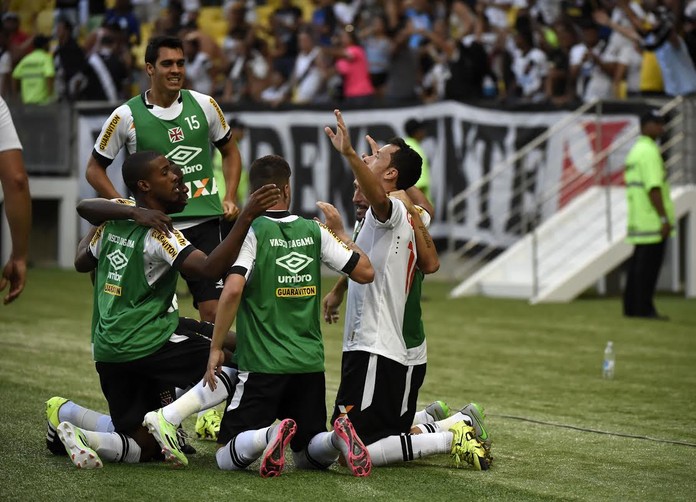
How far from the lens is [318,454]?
6426mm

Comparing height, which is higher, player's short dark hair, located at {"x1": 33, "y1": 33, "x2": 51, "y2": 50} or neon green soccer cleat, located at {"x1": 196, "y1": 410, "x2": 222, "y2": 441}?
player's short dark hair, located at {"x1": 33, "y1": 33, "x2": 51, "y2": 50}

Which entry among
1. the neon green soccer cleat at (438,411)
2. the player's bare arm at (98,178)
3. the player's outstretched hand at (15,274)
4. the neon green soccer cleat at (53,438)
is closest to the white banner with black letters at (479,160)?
the player's bare arm at (98,178)

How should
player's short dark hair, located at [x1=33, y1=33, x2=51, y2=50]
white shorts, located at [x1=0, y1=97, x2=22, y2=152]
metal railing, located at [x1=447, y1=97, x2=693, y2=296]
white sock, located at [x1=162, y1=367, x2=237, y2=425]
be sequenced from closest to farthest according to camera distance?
1. white shorts, located at [x1=0, y1=97, x2=22, y2=152]
2. white sock, located at [x1=162, y1=367, x2=237, y2=425]
3. metal railing, located at [x1=447, y1=97, x2=693, y2=296]
4. player's short dark hair, located at [x1=33, y1=33, x2=51, y2=50]

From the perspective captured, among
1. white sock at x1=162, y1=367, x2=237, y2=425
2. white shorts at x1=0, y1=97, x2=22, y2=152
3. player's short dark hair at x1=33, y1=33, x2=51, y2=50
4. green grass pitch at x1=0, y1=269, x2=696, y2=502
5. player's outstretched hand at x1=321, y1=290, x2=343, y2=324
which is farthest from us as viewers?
player's short dark hair at x1=33, y1=33, x2=51, y2=50

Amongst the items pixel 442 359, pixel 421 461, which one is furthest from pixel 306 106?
pixel 421 461

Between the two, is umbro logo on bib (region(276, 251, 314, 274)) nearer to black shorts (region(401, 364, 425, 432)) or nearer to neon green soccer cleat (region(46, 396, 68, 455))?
black shorts (region(401, 364, 425, 432))

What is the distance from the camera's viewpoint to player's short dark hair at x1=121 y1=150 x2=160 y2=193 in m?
6.69

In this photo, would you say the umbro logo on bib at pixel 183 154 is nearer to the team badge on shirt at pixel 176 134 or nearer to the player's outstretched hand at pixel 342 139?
the team badge on shirt at pixel 176 134

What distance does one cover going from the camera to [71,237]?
2289 centimetres

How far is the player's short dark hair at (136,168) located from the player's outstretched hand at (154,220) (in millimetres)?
218

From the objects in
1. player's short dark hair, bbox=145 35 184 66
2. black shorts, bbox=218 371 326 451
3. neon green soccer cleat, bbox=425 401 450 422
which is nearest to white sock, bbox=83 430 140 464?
black shorts, bbox=218 371 326 451

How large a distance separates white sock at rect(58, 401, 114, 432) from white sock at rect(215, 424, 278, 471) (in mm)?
800

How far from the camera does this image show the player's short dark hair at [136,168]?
6688 mm

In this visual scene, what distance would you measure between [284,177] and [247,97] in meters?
16.3
